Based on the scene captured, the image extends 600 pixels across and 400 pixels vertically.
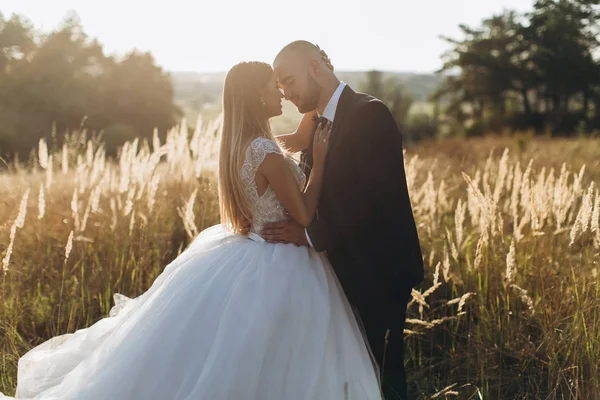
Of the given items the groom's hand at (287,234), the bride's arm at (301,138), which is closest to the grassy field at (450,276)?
the groom's hand at (287,234)

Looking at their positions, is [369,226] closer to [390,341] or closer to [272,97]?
[390,341]

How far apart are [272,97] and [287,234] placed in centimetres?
73

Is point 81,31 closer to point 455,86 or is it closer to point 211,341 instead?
point 455,86

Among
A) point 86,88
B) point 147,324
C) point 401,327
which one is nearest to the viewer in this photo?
point 147,324

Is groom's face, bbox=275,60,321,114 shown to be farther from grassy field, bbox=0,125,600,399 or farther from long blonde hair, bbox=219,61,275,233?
grassy field, bbox=0,125,600,399

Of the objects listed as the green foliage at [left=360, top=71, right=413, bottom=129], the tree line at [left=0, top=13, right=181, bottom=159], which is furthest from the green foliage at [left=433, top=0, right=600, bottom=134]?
the tree line at [left=0, top=13, right=181, bottom=159]

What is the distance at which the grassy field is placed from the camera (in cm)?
329

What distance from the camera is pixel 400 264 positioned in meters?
3.12

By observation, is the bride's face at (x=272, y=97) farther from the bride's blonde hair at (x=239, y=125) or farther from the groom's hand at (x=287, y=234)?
the groom's hand at (x=287, y=234)

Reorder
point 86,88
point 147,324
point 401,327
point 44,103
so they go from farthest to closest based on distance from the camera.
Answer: point 86,88 → point 44,103 → point 401,327 → point 147,324

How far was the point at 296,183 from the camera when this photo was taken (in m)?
3.12

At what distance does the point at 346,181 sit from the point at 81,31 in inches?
1155

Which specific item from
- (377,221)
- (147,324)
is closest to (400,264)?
(377,221)

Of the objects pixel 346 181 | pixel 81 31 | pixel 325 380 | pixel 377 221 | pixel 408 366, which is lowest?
pixel 408 366
